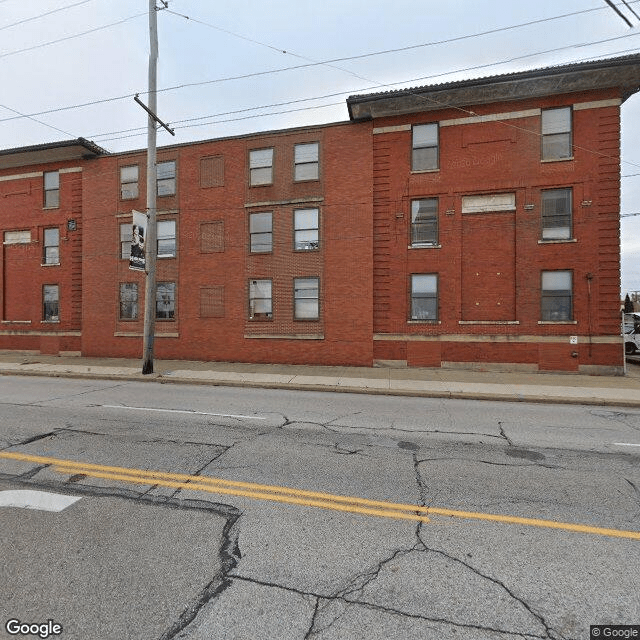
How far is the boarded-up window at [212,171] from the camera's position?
1747 cm

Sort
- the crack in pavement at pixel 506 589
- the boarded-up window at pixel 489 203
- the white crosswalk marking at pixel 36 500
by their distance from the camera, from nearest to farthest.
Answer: the crack in pavement at pixel 506 589 → the white crosswalk marking at pixel 36 500 → the boarded-up window at pixel 489 203

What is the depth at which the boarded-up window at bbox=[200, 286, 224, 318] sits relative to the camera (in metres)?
17.3

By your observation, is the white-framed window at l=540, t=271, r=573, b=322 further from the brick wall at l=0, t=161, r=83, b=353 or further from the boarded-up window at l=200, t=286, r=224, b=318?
the brick wall at l=0, t=161, r=83, b=353

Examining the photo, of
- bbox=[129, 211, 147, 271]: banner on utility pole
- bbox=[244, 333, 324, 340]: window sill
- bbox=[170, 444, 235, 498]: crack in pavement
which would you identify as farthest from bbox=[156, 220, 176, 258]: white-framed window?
bbox=[170, 444, 235, 498]: crack in pavement

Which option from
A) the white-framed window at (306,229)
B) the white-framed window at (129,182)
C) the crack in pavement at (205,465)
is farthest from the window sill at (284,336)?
the crack in pavement at (205,465)

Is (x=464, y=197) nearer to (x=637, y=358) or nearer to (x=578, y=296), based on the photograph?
(x=578, y=296)

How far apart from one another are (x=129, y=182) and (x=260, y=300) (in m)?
9.45

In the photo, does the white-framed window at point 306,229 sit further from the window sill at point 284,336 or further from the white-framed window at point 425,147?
the white-framed window at point 425,147

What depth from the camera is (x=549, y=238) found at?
1456cm

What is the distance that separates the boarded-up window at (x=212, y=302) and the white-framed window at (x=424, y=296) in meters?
8.76

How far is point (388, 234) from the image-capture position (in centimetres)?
Result: 1573

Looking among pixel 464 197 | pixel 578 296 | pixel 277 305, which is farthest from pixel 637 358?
pixel 277 305

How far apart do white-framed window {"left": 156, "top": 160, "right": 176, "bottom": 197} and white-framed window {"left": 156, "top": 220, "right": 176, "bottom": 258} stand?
1469 mm

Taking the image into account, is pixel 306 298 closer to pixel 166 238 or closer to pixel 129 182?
pixel 166 238
